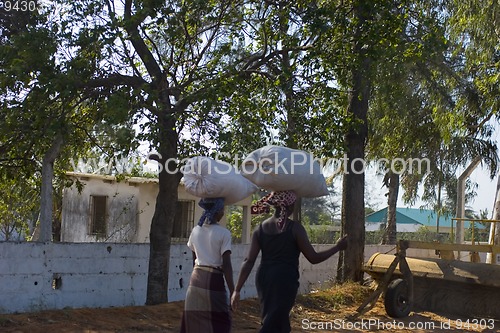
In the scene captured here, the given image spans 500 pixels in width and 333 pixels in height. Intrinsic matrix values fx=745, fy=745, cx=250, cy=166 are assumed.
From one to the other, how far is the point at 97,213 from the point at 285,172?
1569 centimetres

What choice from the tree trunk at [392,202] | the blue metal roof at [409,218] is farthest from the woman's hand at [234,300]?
the blue metal roof at [409,218]

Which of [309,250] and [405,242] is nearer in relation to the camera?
[309,250]

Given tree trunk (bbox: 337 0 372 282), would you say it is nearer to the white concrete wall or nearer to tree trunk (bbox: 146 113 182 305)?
the white concrete wall

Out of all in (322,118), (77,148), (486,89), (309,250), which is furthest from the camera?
(486,89)

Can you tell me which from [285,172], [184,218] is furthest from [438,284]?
[184,218]

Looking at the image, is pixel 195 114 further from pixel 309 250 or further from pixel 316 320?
pixel 309 250

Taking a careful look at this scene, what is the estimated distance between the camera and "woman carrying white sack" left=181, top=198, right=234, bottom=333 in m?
6.41

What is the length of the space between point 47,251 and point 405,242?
20.1 ft

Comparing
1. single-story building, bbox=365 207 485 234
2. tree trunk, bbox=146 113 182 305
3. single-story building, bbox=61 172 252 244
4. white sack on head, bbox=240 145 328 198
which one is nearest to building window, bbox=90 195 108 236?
single-story building, bbox=61 172 252 244

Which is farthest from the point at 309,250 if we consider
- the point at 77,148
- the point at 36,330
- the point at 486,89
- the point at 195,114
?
the point at 486,89

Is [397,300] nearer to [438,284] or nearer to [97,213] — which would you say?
[438,284]

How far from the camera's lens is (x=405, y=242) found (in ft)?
39.0

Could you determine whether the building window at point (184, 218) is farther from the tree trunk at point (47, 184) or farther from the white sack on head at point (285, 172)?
the white sack on head at point (285, 172)

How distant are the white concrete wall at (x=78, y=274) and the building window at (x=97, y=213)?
6109 mm
